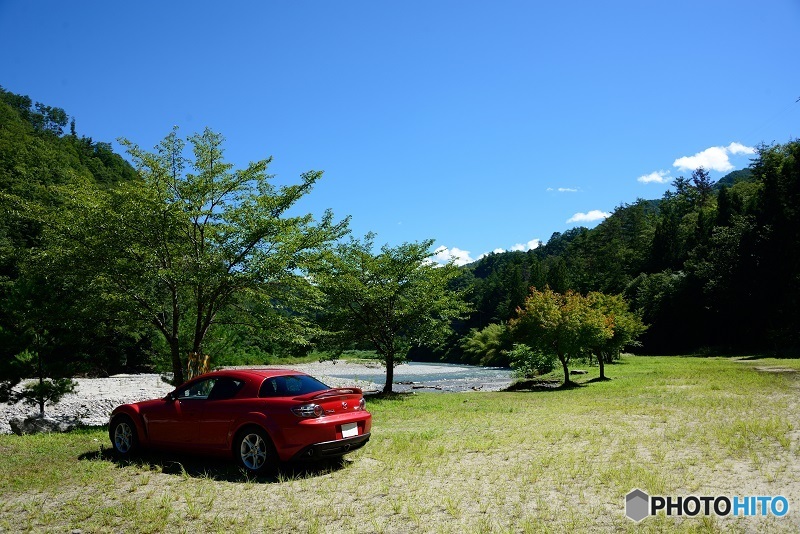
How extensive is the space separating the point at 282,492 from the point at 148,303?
9626mm

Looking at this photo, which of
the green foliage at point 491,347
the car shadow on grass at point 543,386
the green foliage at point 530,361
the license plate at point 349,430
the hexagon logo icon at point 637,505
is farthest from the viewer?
the green foliage at point 491,347

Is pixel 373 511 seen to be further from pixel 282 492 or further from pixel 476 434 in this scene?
pixel 476 434

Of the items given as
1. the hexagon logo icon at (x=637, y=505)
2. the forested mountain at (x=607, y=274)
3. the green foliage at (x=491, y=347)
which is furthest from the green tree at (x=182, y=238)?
the green foliage at (x=491, y=347)

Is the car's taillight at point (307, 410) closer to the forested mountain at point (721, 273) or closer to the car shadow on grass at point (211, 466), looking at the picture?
the car shadow on grass at point (211, 466)

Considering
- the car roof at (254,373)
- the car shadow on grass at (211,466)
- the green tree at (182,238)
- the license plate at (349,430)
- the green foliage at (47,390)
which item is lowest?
the car shadow on grass at (211,466)

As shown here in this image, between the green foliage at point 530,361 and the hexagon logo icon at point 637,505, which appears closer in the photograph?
the hexagon logo icon at point 637,505

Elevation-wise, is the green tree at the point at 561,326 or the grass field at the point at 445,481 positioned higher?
the green tree at the point at 561,326

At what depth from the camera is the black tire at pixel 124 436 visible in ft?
28.9

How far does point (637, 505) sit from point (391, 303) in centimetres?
1781

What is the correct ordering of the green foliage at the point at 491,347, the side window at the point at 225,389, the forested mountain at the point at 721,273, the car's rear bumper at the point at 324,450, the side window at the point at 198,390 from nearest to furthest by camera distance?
the car's rear bumper at the point at 324,450 → the side window at the point at 225,389 → the side window at the point at 198,390 → the forested mountain at the point at 721,273 → the green foliage at the point at 491,347

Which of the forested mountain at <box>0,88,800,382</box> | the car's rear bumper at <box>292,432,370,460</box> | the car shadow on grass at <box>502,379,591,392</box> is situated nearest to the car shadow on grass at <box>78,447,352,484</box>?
the car's rear bumper at <box>292,432,370,460</box>

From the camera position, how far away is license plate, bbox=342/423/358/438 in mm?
7586

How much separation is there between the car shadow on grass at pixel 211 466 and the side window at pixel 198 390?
3.34 ft

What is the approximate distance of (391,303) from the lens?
23172 mm
